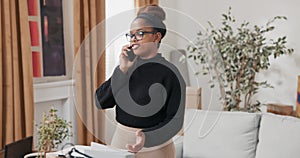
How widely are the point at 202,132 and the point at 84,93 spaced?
93 cm

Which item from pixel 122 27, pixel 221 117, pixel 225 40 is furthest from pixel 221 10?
pixel 122 27

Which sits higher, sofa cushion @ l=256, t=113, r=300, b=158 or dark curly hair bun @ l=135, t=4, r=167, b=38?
dark curly hair bun @ l=135, t=4, r=167, b=38

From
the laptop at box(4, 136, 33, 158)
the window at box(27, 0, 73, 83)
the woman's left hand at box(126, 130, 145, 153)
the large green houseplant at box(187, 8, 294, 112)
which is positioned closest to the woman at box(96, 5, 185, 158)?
the woman's left hand at box(126, 130, 145, 153)

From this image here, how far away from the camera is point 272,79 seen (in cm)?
381

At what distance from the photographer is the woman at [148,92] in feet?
3.11

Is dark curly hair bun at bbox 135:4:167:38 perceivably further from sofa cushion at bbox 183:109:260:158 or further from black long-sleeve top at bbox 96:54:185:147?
sofa cushion at bbox 183:109:260:158

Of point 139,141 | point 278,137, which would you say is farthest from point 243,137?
point 139,141

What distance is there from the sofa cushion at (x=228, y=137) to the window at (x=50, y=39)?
3.71 feet

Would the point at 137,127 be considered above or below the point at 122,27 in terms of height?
below

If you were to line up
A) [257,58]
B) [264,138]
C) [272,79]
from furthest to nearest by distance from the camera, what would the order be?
[272,79]
[257,58]
[264,138]

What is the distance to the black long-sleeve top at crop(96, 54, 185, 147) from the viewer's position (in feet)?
3.21

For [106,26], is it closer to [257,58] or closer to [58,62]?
[58,62]

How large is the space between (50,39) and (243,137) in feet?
5.17

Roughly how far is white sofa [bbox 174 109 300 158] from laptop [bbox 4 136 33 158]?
911 millimetres
